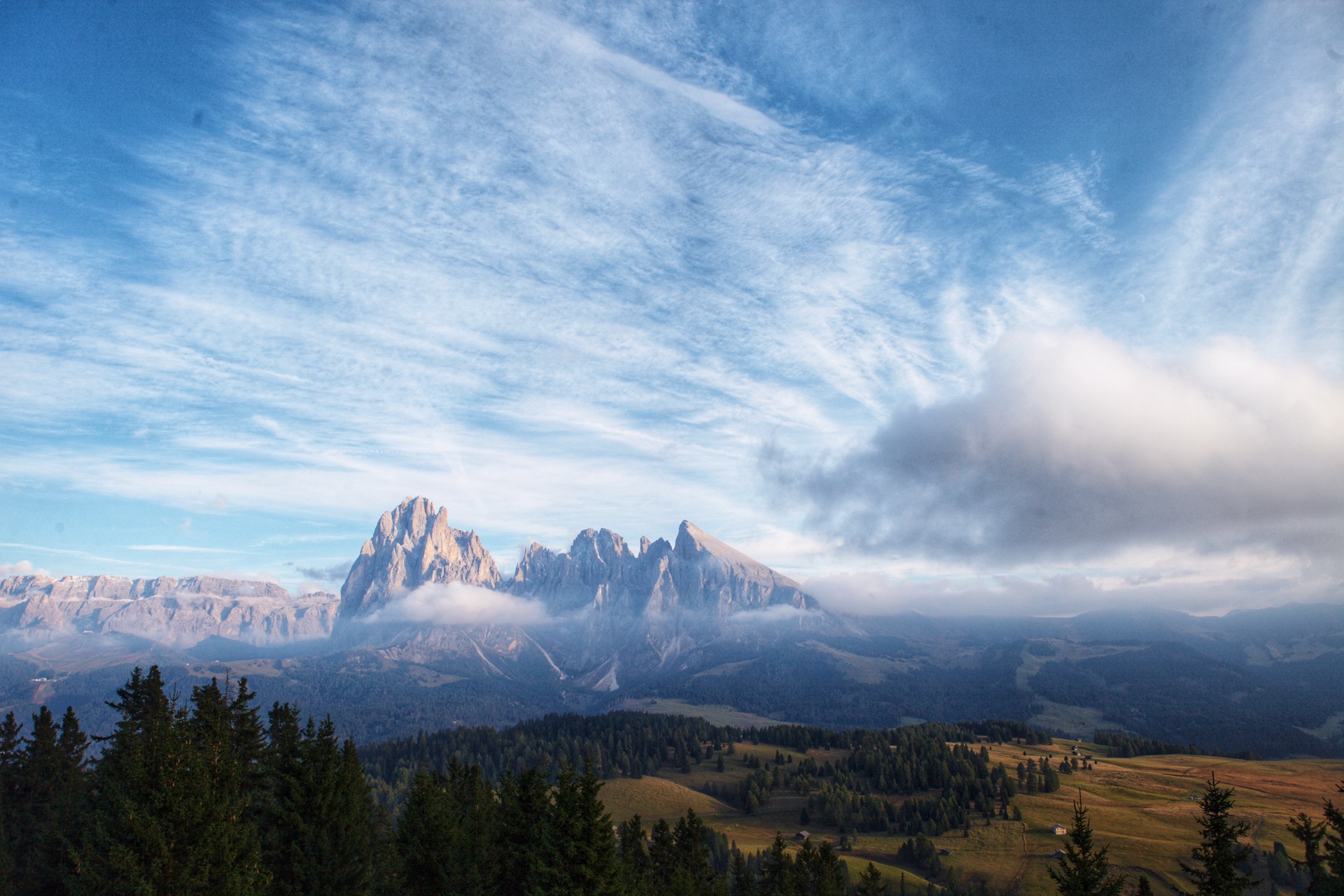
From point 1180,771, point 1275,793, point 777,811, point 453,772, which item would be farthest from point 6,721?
point 1180,771

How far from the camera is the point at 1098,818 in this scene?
145 m

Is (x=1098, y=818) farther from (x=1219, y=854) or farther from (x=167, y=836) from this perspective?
(x=167, y=836)

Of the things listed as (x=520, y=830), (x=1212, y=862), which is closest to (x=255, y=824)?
(x=520, y=830)

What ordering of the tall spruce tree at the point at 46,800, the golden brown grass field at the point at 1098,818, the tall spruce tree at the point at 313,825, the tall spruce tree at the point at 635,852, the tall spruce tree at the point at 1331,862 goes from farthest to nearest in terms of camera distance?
the golden brown grass field at the point at 1098,818
the tall spruce tree at the point at 635,852
the tall spruce tree at the point at 1331,862
the tall spruce tree at the point at 46,800
the tall spruce tree at the point at 313,825

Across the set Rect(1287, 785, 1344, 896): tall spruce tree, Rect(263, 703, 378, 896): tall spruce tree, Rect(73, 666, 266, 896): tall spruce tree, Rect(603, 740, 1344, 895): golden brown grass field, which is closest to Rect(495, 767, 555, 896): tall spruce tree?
Rect(263, 703, 378, 896): tall spruce tree

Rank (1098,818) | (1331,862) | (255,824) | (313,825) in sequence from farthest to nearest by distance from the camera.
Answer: (1098,818) < (1331,862) < (313,825) < (255,824)

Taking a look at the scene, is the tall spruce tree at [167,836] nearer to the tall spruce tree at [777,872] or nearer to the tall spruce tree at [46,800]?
the tall spruce tree at [46,800]

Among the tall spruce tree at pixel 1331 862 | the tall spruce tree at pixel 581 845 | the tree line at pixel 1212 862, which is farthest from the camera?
the tall spruce tree at pixel 1331 862

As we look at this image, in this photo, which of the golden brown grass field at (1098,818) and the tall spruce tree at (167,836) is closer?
the tall spruce tree at (167,836)

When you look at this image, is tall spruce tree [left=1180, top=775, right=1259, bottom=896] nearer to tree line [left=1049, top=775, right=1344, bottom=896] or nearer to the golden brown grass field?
tree line [left=1049, top=775, right=1344, bottom=896]

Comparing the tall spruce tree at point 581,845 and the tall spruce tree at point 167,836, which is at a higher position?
the tall spruce tree at point 167,836

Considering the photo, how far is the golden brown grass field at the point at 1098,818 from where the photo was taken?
123812 mm

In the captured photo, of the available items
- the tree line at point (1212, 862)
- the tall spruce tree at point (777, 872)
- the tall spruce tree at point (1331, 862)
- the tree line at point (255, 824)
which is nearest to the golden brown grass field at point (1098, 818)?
the tall spruce tree at point (1331, 862)

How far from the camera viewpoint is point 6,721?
2351 inches
